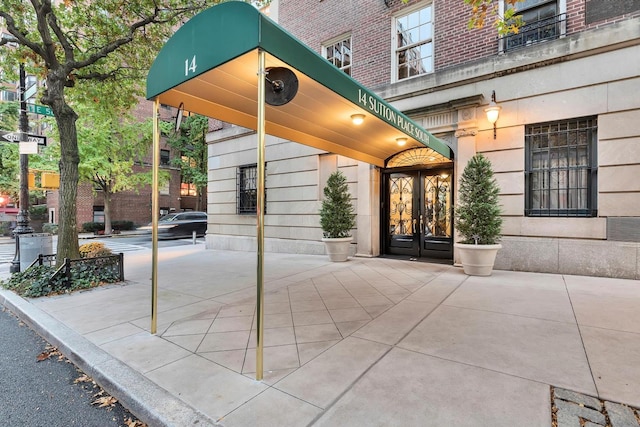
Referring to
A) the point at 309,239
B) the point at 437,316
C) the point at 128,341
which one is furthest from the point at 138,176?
the point at 437,316

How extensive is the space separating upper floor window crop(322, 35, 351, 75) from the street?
1080 cm

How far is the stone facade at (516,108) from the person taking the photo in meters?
6.48

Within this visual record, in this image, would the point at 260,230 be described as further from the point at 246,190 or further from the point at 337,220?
the point at 246,190

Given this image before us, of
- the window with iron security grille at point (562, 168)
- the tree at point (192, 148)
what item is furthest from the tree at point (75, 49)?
the tree at point (192, 148)

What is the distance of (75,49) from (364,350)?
35.7 ft

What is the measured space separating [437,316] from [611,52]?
709cm

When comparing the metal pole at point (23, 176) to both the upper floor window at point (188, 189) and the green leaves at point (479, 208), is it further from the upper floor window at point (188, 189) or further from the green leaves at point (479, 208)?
the upper floor window at point (188, 189)

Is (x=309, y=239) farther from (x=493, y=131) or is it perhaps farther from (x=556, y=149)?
(x=556, y=149)

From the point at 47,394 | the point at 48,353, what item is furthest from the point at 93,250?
the point at 47,394

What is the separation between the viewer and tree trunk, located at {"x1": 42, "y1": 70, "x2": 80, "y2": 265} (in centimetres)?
664

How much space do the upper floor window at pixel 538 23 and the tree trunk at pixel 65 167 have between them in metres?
10.5

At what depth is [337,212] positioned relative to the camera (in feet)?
29.8

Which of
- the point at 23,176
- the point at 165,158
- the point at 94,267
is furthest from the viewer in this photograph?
the point at 165,158

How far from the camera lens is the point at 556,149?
287 inches
